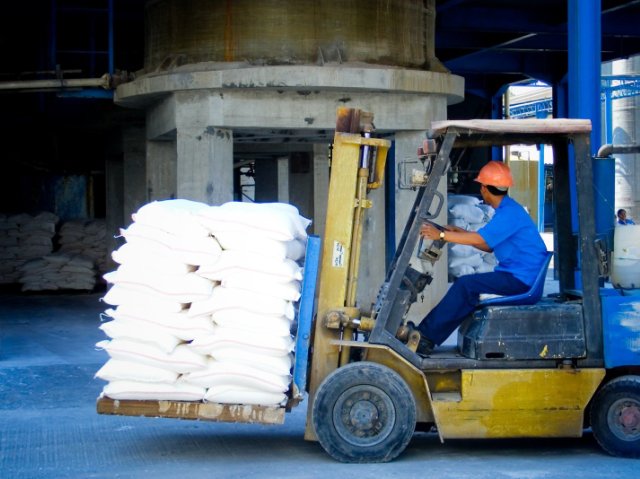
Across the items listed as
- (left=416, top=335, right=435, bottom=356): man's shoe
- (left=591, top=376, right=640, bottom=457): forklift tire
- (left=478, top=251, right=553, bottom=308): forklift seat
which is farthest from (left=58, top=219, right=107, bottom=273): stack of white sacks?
(left=591, top=376, right=640, bottom=457): forklift tire

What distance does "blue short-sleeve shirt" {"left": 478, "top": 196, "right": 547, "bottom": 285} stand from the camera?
6.84 metres

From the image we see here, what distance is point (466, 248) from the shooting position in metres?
18.5

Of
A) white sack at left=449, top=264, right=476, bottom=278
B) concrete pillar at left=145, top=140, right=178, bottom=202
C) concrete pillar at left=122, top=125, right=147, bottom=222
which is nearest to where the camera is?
concrete pillar at left=145, top=140, right=178, bottom=202

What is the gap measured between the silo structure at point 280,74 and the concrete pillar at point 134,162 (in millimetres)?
4934

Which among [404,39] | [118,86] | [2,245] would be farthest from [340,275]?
[2,245]

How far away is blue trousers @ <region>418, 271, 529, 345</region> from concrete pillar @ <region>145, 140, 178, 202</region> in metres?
9.22

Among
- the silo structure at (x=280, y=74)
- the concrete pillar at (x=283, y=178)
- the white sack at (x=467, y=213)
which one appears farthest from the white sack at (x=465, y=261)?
the concrete pillar at (x=283, y=178)

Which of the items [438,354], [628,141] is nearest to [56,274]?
[438,354]

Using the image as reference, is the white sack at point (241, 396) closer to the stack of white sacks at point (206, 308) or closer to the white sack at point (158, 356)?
the stack of white sacks at point (206, 308)

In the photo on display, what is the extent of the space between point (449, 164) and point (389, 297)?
1.03 meters

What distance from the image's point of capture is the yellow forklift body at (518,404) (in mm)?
6648

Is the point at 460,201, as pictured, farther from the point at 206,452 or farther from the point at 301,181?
the point at 206,452

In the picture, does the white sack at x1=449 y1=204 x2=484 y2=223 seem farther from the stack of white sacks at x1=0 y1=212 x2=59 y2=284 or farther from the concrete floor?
the concrete floor

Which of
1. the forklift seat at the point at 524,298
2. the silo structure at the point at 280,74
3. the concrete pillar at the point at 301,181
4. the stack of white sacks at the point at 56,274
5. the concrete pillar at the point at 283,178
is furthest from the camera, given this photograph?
the concrete pillar at the point at 283,178
